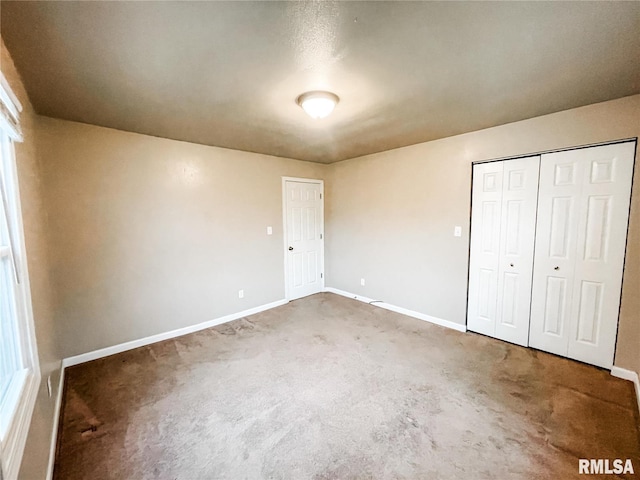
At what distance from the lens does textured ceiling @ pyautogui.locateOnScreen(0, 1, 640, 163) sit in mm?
1260

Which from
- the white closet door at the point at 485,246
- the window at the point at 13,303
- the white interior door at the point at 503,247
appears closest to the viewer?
the window at the point at 13,303

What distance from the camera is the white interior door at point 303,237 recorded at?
4.55 meters

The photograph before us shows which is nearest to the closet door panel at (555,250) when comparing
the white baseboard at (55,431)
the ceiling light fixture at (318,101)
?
the ceiling light fixture at (318,101)

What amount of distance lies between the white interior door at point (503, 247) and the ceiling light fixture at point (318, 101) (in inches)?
81.4

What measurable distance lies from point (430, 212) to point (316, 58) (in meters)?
2.59

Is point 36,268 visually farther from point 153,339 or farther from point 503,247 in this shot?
point 503,247

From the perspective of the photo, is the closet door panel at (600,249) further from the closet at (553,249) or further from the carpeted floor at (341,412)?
the carpeted floor at (341,412)

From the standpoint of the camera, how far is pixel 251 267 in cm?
408

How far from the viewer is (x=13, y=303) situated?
55.3 inches

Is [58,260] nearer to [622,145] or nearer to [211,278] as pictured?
[211,278]

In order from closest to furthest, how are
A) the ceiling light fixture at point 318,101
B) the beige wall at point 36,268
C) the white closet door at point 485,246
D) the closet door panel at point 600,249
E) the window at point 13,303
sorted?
the window at point 13,303, the beige wall at point 36,268, the ceiling light fixture at point 318,101, the closet door panel at point 600,249, the white closet door at point 485,246

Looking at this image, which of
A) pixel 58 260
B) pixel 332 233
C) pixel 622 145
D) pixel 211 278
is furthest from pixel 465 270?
pixel 58 260

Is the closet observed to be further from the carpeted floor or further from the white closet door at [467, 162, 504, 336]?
the carpeted floor

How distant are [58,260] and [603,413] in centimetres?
480
